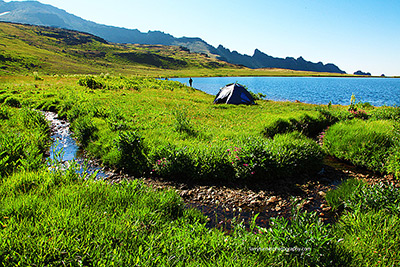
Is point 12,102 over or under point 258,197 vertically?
over

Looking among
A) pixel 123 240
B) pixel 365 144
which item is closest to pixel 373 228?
pixel 123 240

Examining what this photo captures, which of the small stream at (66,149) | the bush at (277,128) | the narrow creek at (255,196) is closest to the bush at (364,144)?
the narrow creek at (255,196)

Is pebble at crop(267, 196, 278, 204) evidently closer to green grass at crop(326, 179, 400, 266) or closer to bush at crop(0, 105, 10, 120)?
green grass at crop(326, 179, 400, 266)

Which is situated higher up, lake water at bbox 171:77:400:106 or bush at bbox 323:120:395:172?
lake water at bbox 171:77:400:106

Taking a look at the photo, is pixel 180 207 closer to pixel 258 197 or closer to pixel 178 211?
pixel 178 211

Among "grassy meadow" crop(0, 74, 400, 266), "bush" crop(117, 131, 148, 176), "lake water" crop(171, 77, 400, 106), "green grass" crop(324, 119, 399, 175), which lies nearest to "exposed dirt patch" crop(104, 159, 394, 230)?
"grassy meadow" crop(0, 74, 400, 266)

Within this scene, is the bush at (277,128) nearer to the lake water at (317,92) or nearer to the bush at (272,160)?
the bush at (272,160)

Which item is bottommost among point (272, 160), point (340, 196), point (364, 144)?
point (340, 196)

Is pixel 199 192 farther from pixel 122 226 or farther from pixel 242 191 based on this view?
pixel 122 226

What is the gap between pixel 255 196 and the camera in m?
9.42

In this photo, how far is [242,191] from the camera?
32.3ft

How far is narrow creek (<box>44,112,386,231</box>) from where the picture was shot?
823 centimetres

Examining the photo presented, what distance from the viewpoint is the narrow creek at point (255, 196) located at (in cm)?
823

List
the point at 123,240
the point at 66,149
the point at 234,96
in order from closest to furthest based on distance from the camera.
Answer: the point at 123,240 → the point at 66,149 → the point at 234,96
